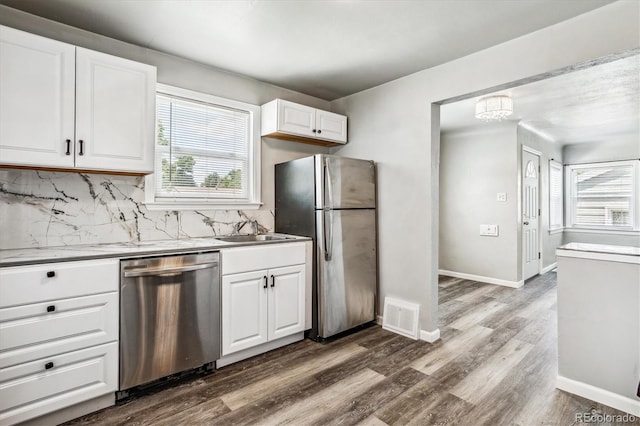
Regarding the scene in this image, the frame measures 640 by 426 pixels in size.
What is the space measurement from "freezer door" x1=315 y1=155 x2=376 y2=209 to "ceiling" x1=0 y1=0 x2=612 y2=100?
88 cm

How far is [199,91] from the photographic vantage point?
9.48ft

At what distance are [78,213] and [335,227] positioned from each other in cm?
197

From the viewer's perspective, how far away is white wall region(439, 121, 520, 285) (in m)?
4.77

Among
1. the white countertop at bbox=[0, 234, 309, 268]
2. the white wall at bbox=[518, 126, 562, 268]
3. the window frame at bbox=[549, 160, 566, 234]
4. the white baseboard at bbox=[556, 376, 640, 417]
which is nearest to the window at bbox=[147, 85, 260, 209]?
the white countertop at bbox=[0, 234, 309, 268]

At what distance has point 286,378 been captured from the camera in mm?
2285

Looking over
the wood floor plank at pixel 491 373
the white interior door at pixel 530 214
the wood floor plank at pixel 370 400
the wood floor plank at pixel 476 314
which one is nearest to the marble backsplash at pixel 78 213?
the wood floor plank at pixel 370 400

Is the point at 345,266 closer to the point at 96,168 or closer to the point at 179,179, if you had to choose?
the point at 179,179

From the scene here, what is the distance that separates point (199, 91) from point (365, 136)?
1.71 meters

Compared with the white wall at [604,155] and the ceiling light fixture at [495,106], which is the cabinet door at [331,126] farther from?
the white wall at [604,155]

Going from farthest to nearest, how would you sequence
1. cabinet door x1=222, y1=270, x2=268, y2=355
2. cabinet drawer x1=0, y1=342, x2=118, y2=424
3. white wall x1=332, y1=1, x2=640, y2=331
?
cabinet door x1=222, y1=270, x2=268, y2=355, white wall x1=332, y1=1, x2=640, y2=331, cabinet drawer x1=0, y1=342, x2=118, y2=424

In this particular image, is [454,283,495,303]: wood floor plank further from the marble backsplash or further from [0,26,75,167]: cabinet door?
[0,26,75,167]: cabinet door

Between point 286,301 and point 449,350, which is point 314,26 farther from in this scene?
point 449,350

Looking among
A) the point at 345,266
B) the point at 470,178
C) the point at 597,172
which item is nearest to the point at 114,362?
the point at 345,266

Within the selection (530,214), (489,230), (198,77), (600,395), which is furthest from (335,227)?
(530,214)
